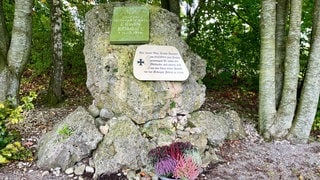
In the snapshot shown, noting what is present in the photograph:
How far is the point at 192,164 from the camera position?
12.9 ft

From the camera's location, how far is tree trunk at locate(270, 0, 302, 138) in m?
5.34

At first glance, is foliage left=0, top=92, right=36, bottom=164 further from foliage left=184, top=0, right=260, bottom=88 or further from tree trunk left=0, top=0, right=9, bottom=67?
foliage left=184, top=0, right=260, bottom=88

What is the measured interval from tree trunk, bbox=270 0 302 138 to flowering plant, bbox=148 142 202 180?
6.76 feet

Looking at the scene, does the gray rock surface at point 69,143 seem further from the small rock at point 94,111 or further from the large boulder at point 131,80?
the large boulder at point 131,80

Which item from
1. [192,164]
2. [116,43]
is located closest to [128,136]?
[192,164]

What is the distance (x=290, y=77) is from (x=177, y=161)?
2.71 meters

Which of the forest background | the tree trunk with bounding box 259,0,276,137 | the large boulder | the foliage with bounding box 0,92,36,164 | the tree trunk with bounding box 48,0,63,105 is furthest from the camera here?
the forest background

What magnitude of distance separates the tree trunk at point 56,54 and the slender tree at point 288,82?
372cm

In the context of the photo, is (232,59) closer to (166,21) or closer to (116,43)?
(166,21)

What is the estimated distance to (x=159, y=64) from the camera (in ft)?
16.1

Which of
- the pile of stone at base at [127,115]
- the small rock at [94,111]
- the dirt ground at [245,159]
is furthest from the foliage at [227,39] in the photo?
the small rock at [94,111]

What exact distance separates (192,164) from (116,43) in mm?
2115

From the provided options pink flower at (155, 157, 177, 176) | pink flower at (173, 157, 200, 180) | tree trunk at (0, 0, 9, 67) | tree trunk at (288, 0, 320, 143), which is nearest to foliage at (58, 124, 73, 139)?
pink flower at (155, 157, 177, 176)

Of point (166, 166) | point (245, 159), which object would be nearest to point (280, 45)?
point (245, 159)
